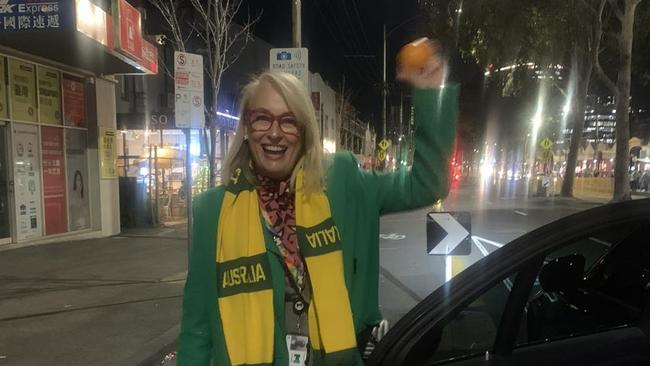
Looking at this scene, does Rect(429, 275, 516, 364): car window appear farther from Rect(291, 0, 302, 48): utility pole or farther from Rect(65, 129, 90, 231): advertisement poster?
Rect(65, 129, 90, 231): advertisement poster

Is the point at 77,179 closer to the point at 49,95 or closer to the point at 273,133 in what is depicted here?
the point at 49,95

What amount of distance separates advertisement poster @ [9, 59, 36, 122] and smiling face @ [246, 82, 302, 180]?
381 inches

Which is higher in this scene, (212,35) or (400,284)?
(212,35)

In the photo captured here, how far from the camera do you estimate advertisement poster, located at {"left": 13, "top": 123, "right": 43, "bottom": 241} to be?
9719 millimetres

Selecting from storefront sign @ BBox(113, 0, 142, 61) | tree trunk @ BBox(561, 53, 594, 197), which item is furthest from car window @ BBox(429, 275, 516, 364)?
tree trunk @ BBox(561, 53, 594, 197)

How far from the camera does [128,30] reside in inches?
394

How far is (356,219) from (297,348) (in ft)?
1.47

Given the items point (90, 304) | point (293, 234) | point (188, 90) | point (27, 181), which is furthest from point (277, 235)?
point (27, 181)

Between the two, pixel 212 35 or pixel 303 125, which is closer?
pixel 303 125

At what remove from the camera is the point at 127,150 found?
1781 centimetres

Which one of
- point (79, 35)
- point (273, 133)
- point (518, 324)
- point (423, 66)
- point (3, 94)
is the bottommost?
point (518, 324)

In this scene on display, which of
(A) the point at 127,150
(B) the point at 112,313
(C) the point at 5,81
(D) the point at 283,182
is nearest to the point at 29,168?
(C) the point at 5,81

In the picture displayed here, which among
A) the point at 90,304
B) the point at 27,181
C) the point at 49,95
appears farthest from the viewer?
the point at 49,95

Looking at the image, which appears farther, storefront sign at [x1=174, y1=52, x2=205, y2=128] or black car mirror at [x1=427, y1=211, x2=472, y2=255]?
storefront sign at [x1=174, y1=52, x2=205, y2=128]
